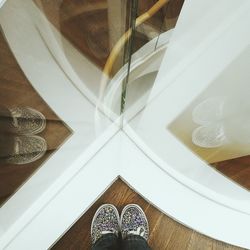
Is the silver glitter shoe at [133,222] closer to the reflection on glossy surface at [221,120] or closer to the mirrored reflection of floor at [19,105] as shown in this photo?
the reflection on glossy surface at [221,120]

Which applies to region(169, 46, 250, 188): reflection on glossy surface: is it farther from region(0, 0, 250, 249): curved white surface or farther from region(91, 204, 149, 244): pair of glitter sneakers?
region(91, 204, 149, 244): pair of glitter sneakers

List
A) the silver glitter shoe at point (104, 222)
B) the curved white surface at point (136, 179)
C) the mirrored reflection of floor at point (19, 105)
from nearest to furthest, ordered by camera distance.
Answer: the mirrored reflection of floor at point (19, 105) → the curved white surface at point (136, 179) → the silver glitter shoe at point (104, 222)

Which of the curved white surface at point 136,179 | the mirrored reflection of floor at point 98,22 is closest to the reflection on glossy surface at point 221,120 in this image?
the curved white surface at point 136,179

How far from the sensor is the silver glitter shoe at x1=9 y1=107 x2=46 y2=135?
0.68 metres

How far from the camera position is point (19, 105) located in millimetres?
688

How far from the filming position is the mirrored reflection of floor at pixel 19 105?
2.12 ft

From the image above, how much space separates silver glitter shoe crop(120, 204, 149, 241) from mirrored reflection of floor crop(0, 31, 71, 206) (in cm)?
46

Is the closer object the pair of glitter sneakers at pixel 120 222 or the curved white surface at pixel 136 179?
the curved white surface at pixel 136 179

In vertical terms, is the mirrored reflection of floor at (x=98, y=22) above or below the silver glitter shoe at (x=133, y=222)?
above

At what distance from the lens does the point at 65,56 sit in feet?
2.69

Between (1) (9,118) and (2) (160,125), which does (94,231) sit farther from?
(1) (9,118)

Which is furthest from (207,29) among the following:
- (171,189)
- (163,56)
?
(171,189)

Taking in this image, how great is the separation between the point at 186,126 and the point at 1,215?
615mm

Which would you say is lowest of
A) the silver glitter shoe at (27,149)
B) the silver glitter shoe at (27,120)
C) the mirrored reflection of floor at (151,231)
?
the mirrored reflection of floor at (151,231)
